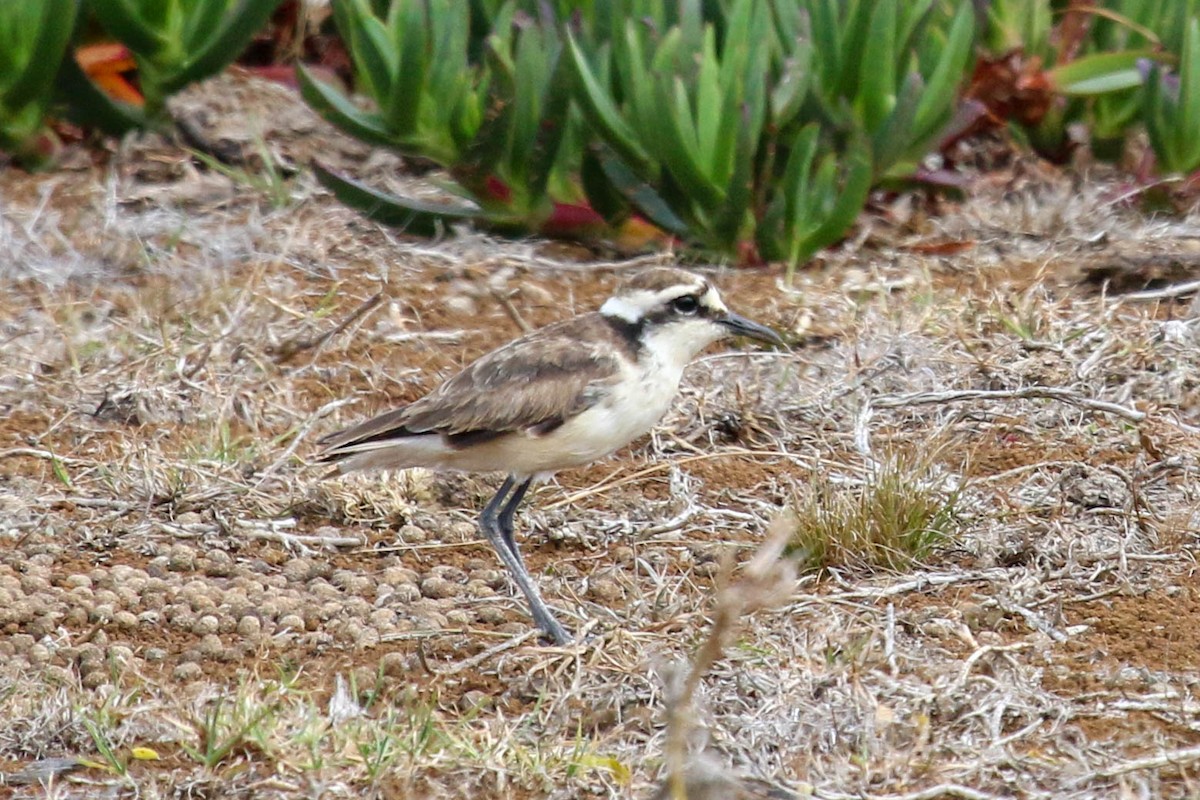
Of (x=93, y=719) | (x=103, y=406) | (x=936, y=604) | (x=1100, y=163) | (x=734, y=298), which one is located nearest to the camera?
(x=93, y=719)

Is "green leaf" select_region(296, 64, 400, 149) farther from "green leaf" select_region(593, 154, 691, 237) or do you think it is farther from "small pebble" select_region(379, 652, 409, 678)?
"small pebble" select_region(379, 652, 409, 678)

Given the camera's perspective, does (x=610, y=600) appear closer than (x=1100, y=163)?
Yes

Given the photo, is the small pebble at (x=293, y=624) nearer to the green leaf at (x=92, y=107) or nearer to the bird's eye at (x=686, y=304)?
the bird's eye at (x=686, y=304)

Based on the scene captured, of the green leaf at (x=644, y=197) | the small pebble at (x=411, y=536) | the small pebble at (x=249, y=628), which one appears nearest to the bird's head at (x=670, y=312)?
the small pebble at (x=411, y=536)

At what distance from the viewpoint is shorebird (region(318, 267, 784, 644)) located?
5.40 metres

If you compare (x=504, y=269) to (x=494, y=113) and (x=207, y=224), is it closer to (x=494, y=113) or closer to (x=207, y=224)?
(x=494, y=113)

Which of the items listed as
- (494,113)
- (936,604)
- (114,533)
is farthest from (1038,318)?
(114,533)

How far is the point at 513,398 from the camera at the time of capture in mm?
5449

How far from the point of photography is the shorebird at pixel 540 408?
5.40m

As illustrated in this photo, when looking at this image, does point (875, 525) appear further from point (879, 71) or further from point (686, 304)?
point (879, 71)

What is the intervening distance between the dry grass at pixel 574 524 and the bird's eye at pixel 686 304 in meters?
0.66

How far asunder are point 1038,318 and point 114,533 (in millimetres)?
3539

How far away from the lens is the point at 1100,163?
891cm

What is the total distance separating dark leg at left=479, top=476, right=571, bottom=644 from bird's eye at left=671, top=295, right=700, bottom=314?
74 cm
